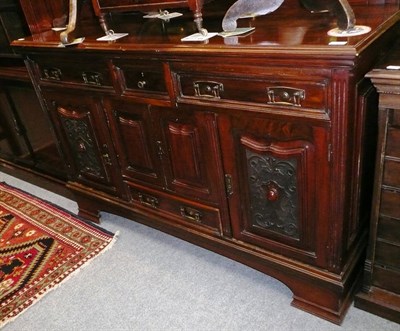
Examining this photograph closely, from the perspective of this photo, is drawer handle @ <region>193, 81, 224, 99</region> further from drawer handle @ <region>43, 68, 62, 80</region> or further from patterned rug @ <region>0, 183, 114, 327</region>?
patterned rug @ <region>0, 183, 114, 327</region>

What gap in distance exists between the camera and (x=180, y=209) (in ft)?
5.00

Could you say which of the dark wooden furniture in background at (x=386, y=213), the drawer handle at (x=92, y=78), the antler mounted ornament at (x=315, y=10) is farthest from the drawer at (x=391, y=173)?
the drawer handle at (x=92, y=78)

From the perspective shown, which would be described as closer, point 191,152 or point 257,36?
point 257,36

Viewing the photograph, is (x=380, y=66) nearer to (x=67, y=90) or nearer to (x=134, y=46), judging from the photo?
(x=134, y=46)

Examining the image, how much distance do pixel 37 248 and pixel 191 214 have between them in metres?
0.83

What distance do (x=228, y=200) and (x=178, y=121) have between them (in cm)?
32

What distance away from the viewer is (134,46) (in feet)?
3.97

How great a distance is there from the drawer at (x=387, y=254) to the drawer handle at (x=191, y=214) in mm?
628

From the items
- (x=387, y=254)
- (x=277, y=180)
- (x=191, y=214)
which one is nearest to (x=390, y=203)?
(x=387, y=254)

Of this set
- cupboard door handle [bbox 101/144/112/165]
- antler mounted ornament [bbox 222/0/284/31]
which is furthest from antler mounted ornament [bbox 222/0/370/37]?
cupboard door handle [bbox 101/144/112/165]

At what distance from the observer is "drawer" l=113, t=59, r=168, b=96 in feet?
4.03

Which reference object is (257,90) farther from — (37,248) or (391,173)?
(37,248)

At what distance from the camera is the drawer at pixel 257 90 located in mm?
948

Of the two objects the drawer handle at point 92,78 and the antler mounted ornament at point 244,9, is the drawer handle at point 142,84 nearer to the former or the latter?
the drawer handle at point 92,78
